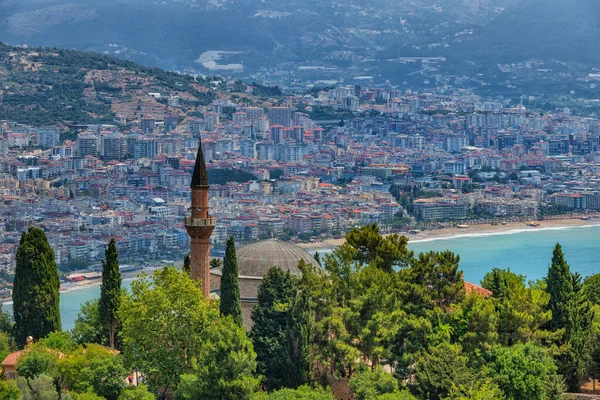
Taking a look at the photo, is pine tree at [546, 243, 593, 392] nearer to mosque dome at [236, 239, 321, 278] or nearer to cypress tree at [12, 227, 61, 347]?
mosque dome at [236, 239, 321, 278]

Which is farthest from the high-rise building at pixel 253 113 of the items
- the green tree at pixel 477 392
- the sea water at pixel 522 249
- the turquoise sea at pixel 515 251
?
the green tree at pixel 477 392

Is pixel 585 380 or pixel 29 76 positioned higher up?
pixel 29 76

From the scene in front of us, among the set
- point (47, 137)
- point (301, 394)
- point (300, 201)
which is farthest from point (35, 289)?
point (47, 137)

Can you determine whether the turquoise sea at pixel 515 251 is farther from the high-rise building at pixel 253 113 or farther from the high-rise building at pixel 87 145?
the high-rise building at pixel 253 113

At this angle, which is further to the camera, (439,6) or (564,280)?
(439,6)

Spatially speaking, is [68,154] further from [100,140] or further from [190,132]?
[190,132]

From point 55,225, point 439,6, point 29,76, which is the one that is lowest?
point 55,225

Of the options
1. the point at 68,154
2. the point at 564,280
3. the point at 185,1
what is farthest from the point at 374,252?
the point at 185,1
